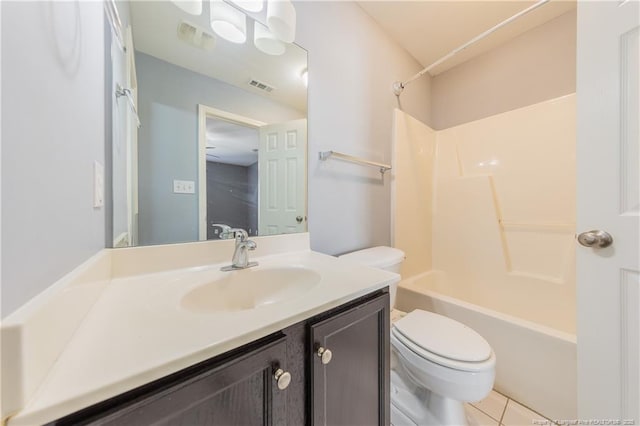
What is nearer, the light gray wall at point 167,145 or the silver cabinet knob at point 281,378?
the silver cabinet knob at point 281,378

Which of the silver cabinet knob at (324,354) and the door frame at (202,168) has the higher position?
the door frame at (202,168)

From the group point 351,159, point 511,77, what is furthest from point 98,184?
point 511,77

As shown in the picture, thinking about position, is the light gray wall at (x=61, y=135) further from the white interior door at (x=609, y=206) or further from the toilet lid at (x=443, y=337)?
the white interior door at (x=609, y=206)

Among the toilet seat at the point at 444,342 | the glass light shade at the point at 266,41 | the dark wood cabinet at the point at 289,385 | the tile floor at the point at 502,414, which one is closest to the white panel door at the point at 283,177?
the glass light shade at the point at 266,41

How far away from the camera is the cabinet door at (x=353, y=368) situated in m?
0.55

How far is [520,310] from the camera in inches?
64.1

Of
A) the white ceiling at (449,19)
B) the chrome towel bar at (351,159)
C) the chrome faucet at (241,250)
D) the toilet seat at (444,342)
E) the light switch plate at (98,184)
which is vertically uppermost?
the white ceiling at (449,19)

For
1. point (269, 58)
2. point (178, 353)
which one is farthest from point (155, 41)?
point (178, 353)

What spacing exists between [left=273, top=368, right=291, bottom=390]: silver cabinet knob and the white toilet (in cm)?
72

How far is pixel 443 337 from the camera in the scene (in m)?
1.01

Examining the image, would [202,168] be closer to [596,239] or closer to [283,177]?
[283,177]

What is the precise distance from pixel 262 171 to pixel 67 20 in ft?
2.28

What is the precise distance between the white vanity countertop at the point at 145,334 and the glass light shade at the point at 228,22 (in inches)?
39.0

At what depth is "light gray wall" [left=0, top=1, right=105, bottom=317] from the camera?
0.28 m
